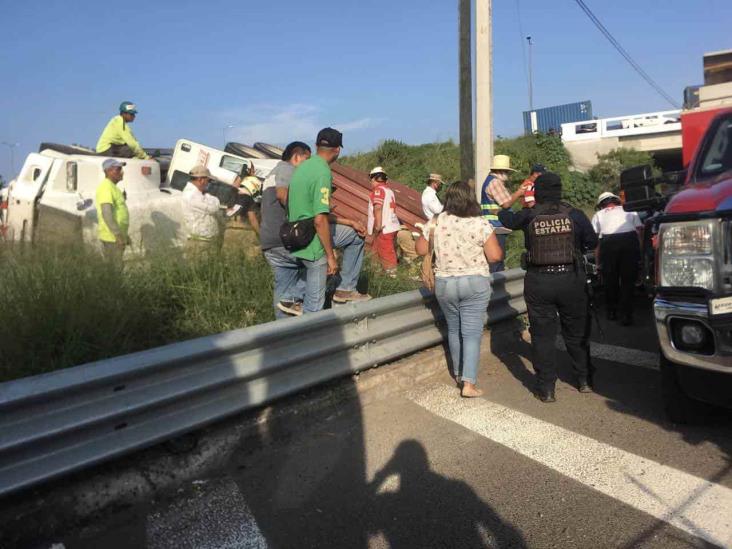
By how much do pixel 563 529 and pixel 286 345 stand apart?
199 cm

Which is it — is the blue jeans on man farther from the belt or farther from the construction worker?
the construction worker

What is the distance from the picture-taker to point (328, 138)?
4.69 m

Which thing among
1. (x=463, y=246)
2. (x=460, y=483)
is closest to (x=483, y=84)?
(x=463, y=246)

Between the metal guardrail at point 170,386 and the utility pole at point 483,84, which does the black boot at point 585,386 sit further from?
the utility pole at point 483,84

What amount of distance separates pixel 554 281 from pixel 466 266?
26.8 inches

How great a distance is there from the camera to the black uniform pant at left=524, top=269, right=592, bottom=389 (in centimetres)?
436

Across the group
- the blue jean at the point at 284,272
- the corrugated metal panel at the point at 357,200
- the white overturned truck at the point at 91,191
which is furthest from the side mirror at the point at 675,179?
the corrugated metal panel at the point at 357,200

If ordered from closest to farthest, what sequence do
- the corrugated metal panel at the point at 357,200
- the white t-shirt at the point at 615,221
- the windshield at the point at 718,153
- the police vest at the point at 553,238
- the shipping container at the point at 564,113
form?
the windshield at the point at 718,153 → the police vest at the point at 553,238 → the white t-shirt at the point at 615,221 → the corrugated metal panel at the point at 357,200 → the shipping container at the point at 564,113

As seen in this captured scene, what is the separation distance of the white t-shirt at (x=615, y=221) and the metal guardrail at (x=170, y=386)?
4.04 metres

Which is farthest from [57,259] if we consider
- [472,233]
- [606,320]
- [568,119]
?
[568,119]

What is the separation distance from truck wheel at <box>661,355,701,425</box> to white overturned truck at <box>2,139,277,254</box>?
4.61 m

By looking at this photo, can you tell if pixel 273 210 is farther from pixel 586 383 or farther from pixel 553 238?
pixel 586 383

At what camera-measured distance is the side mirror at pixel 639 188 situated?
446cm

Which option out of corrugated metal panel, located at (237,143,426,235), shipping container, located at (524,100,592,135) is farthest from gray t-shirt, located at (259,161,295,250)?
shipping container, located at (524,100,592,135)
